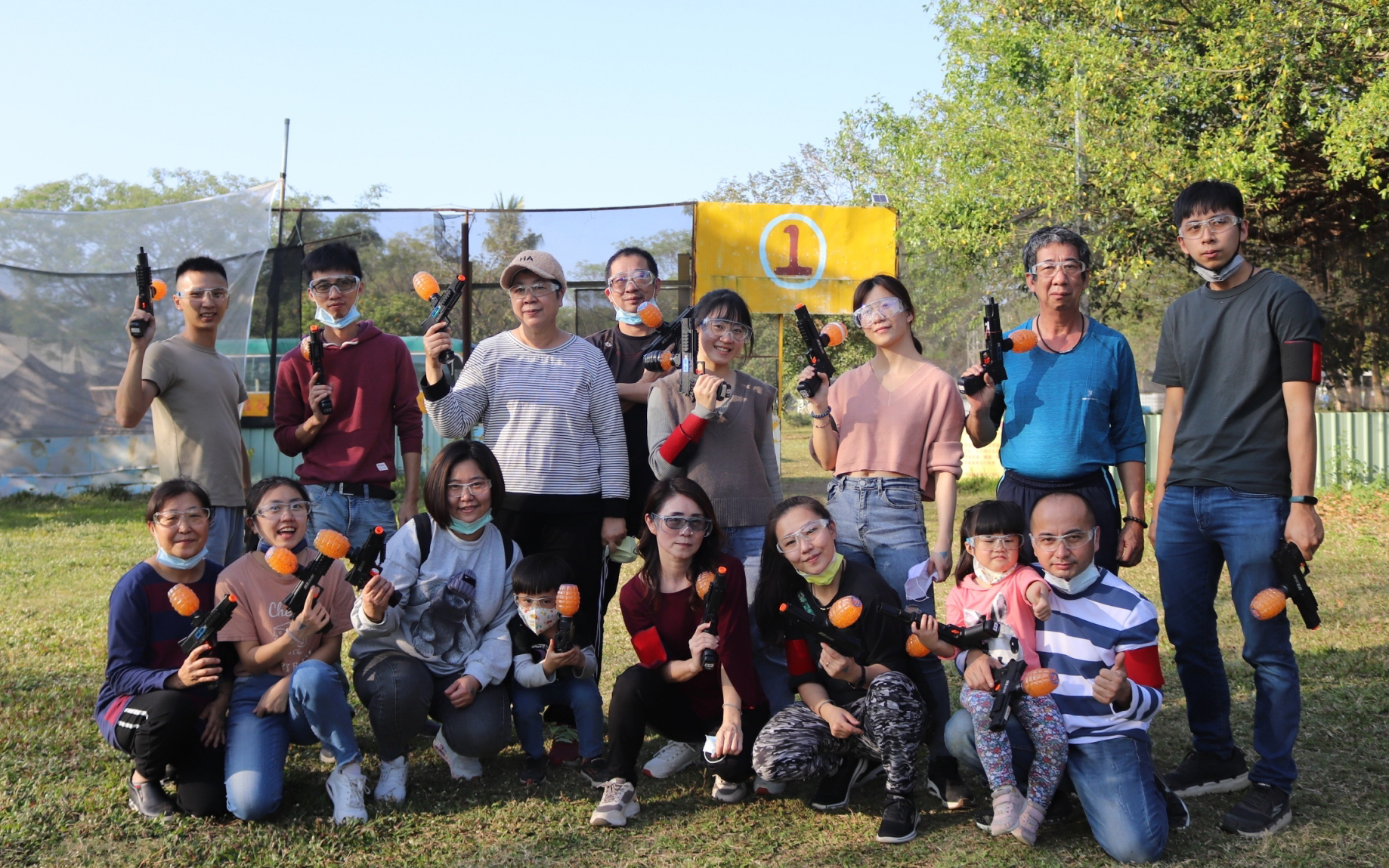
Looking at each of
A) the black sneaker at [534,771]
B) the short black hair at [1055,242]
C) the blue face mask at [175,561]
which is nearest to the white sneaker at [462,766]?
the black sneaker at [534,771]

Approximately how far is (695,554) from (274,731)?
177cm

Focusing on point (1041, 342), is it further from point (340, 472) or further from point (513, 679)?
point (340, 472)

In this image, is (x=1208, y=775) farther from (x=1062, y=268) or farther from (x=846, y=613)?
(x=1062, y=268)

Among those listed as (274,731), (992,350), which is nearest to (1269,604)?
(992,350)

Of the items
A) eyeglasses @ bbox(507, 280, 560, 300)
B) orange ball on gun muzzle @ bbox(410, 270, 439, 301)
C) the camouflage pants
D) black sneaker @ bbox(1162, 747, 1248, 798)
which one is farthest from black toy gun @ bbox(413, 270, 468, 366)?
black sneaker @ bbox(1162, 747, 1248, 798)

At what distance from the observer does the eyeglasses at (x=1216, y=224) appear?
3.96 meters

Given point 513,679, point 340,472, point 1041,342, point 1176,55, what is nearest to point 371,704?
point 513,679

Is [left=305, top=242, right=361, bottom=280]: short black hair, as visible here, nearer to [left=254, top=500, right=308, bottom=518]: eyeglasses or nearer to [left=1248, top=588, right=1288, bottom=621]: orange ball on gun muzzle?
[left=254, top=500, right=308, bottom=518]: eyeglasses

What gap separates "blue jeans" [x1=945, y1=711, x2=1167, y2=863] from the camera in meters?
3.54

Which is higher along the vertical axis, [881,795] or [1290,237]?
[1290,237]

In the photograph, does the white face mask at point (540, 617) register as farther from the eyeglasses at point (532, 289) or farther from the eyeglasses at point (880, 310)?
the eyeglasses at point (880, 310)

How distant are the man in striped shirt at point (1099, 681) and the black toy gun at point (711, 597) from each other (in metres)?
0.93

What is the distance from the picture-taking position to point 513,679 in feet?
14.7

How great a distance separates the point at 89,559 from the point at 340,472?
6.38m
